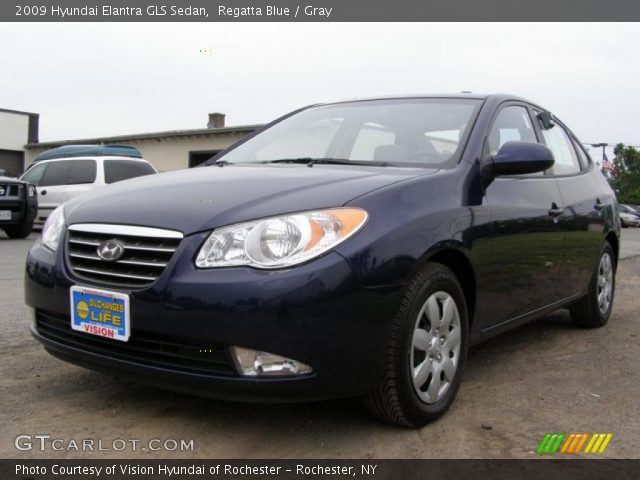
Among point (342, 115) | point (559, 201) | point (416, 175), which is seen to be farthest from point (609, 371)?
point (342, 115)

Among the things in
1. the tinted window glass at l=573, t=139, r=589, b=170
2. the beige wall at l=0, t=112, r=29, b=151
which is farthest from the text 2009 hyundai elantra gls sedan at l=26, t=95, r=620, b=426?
the beige wall at l=0, t=112, r=29, b=151

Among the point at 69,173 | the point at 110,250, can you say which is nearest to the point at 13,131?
the point at 69,173

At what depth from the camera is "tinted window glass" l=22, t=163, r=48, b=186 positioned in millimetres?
13156

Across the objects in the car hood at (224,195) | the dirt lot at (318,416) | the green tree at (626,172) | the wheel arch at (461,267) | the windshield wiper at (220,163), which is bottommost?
the green tree at (626,172)

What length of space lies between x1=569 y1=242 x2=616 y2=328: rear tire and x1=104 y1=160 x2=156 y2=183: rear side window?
9397 millimetres

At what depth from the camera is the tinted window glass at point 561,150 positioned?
427cm

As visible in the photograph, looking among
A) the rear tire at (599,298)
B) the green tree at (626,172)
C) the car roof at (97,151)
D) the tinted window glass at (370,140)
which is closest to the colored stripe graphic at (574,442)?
the tinted window glass at (370,140)

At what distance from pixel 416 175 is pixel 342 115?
1.15 metres

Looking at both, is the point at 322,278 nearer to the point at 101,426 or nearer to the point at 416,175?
the point at 416,175

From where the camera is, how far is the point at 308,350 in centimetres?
231

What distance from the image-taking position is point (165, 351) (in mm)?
2426

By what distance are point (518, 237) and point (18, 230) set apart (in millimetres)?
10757

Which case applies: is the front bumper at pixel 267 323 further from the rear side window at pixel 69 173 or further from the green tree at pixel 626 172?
the green tree at pixel 626 172

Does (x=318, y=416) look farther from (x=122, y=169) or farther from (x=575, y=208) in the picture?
(x=122, y=169)
